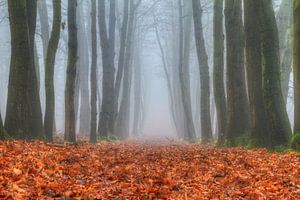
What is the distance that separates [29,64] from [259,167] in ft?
22.6

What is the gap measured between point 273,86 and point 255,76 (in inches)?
40.8

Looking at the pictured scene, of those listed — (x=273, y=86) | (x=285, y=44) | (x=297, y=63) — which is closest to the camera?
(x=297, y=63)

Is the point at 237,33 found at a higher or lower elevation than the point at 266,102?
higher

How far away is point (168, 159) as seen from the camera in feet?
32.6

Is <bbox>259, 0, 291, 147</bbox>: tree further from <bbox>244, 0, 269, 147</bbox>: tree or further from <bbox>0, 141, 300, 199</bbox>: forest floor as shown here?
<bbox>0, 141, 300, 199</bbox>: forest floor

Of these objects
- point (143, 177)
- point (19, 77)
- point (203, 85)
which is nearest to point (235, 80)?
point (203, 85)

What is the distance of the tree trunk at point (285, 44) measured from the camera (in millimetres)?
18516

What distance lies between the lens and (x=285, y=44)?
18984mm

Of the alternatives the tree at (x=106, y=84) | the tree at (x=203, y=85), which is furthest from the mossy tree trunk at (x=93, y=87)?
the tree at (x=203, y=85)

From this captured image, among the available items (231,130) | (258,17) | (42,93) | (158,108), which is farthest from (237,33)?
(158,108)

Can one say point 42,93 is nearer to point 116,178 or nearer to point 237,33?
point 237,33

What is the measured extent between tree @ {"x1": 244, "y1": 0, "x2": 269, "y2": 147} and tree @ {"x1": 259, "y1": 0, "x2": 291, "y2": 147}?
0.31 meters

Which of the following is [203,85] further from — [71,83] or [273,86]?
[273,86]

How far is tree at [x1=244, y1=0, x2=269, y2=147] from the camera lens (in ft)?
39.1
